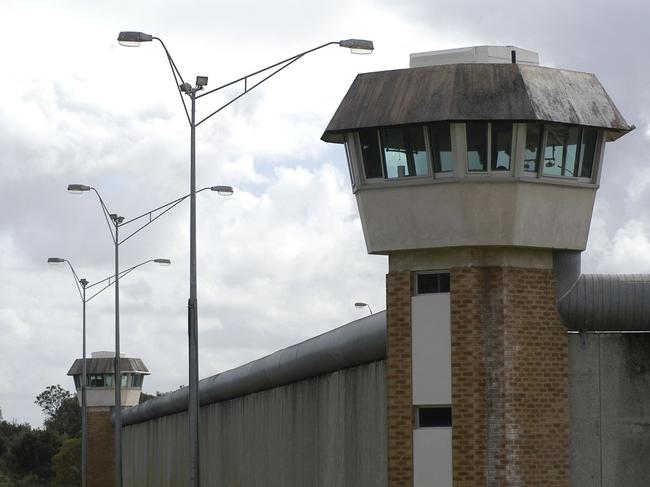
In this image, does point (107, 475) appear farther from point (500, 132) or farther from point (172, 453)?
point (500, 132)

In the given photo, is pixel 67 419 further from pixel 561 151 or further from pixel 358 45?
pixel 561 151

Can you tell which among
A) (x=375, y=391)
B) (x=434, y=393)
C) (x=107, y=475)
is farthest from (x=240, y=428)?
(x=107, y=475)

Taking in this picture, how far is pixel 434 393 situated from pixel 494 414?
1.12m

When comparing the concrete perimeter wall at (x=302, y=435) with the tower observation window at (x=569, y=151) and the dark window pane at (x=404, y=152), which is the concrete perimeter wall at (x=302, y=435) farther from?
the tower observation window at (x=569, y=151)

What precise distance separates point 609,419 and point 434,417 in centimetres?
283

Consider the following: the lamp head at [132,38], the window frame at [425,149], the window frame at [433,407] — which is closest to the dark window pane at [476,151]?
the window frame at [425,149]

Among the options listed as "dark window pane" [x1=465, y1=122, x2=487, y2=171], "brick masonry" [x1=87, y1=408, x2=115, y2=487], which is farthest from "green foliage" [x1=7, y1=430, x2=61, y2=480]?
"dark window pane" [x1=465, y1=122, x2=487, y2=171]

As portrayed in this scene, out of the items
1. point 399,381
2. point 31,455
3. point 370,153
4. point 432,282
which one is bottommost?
point 399,381

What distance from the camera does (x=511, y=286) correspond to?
2353 centimetres

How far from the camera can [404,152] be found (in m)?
24.2

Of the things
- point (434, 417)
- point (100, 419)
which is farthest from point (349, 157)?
point (100, 419)

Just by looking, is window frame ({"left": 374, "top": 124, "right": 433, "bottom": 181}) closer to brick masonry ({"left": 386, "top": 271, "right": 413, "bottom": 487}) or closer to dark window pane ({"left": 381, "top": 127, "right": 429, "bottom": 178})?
dark window pane ({"left": 381, "top": 127, "right": 429, "bottom": 178})

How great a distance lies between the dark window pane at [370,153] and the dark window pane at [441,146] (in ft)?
3.68

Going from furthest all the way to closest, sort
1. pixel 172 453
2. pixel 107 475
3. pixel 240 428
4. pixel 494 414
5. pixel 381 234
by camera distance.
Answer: pixel 107 475
pixel 172 453
pixel 240 428
pixel 381 234
pixel 494 414
